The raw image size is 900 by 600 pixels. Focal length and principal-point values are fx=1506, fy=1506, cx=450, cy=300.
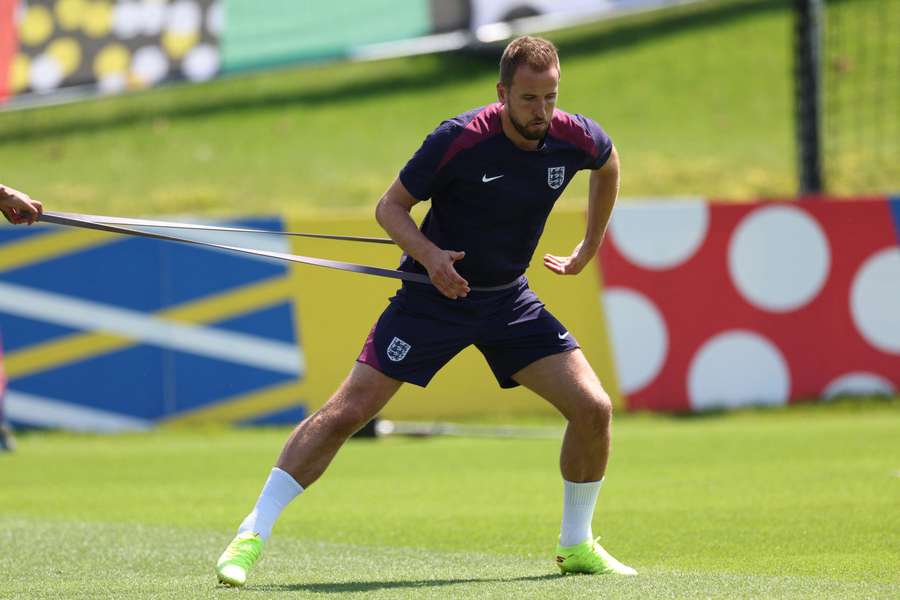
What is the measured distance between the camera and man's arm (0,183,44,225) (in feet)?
19.4

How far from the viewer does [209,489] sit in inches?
412

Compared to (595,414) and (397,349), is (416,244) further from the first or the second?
(595,414)

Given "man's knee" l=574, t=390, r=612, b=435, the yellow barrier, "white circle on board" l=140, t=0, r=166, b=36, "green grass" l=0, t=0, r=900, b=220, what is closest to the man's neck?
"man's knee" l=574, t=390, r=612, b=435

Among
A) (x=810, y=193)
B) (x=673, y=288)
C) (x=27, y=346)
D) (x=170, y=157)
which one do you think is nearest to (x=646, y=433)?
(x=673, y=288)

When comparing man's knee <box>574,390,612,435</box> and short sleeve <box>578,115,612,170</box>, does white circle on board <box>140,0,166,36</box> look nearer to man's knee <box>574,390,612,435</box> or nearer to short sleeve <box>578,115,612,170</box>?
short sleeve <box>578,115,612,170</box>

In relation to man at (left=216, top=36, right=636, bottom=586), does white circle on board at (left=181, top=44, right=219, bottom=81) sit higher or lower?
higher

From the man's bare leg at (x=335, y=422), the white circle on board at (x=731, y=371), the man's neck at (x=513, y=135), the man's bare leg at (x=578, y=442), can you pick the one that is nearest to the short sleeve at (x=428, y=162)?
the man's neck at (x=513, y=135)

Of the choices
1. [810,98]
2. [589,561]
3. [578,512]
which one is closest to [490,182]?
[578,512]

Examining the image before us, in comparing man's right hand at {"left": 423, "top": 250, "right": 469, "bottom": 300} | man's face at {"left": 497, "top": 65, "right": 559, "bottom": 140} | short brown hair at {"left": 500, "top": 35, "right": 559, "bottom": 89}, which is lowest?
man's right hand at {"left": 423, "top": 250, "right": 469, "bottom": 300}

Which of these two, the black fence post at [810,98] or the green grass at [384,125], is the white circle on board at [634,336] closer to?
the black fence post at [810,98]

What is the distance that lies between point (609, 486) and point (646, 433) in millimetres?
3759

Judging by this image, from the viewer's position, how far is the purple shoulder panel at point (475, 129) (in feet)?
19.5

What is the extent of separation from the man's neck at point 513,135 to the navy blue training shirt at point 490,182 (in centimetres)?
2

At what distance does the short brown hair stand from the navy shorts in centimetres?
93
